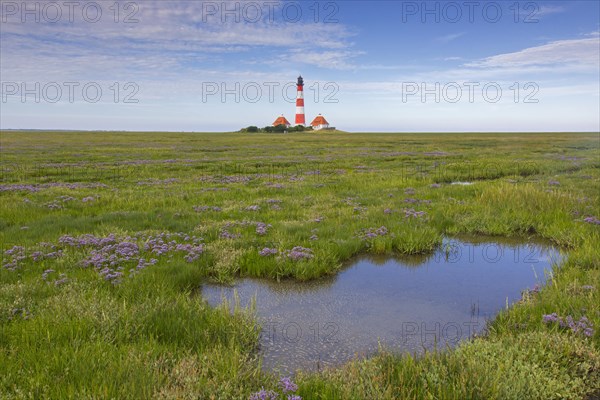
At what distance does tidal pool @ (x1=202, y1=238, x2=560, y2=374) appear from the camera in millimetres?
5625

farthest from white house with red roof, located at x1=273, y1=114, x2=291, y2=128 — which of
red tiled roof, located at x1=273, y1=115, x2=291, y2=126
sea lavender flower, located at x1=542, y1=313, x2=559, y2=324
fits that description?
sea lavender flower, located at x1=542, y1=313, x2=559, y2=324

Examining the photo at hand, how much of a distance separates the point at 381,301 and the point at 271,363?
290cm

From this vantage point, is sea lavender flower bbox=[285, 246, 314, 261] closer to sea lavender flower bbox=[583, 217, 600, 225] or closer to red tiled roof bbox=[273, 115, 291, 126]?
sea lavender flower bbox=[583, 217, 600, 225]

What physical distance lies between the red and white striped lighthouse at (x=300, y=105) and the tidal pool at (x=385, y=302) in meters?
127

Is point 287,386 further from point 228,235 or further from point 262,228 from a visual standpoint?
point 262,228

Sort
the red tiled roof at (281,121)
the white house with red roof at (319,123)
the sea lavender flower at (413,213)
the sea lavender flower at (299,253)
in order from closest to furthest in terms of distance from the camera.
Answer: the sea lavender flower at (299,253) < the sea lavender flower at (413,213) < the white house with red roof at (319,123) < the red tiled roof at (281,121)

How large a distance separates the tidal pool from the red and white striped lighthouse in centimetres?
12691

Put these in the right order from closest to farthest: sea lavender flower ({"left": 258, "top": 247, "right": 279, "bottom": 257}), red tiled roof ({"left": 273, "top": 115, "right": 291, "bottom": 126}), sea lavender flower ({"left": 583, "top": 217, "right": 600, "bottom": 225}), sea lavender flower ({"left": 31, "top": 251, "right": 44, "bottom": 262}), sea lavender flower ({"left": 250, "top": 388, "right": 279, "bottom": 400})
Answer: sea lavender flower ({"left": 250, "top": 388, "right": 279, "bottom": 400}), sea lavender flower ({"left": 31, "top": 251, "right": 44, "bottom": 262}), sea lavender flower ({"left": 258, "top": 247, "right": 279, "bottom": 257}), sea lavender flower ({"left": 583, "top": 217, "right": 600, "bottom": 225}), red tiled roof ({"left": 273, "top": 115, "right": 291, "bottom": 126})

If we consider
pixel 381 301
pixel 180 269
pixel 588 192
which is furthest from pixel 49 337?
pixel 588 192

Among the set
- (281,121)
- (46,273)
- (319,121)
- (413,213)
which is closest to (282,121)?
(281,121)

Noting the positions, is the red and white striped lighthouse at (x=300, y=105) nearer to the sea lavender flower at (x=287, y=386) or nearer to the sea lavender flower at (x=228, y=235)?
the sea lavender flower at (x=228, y=235)

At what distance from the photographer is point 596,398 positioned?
168 inches

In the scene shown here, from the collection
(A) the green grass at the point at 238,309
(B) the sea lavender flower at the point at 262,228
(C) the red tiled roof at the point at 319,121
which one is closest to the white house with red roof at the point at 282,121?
(C) the red tiled roof at the point at 319,121

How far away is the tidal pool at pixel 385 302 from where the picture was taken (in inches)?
221
